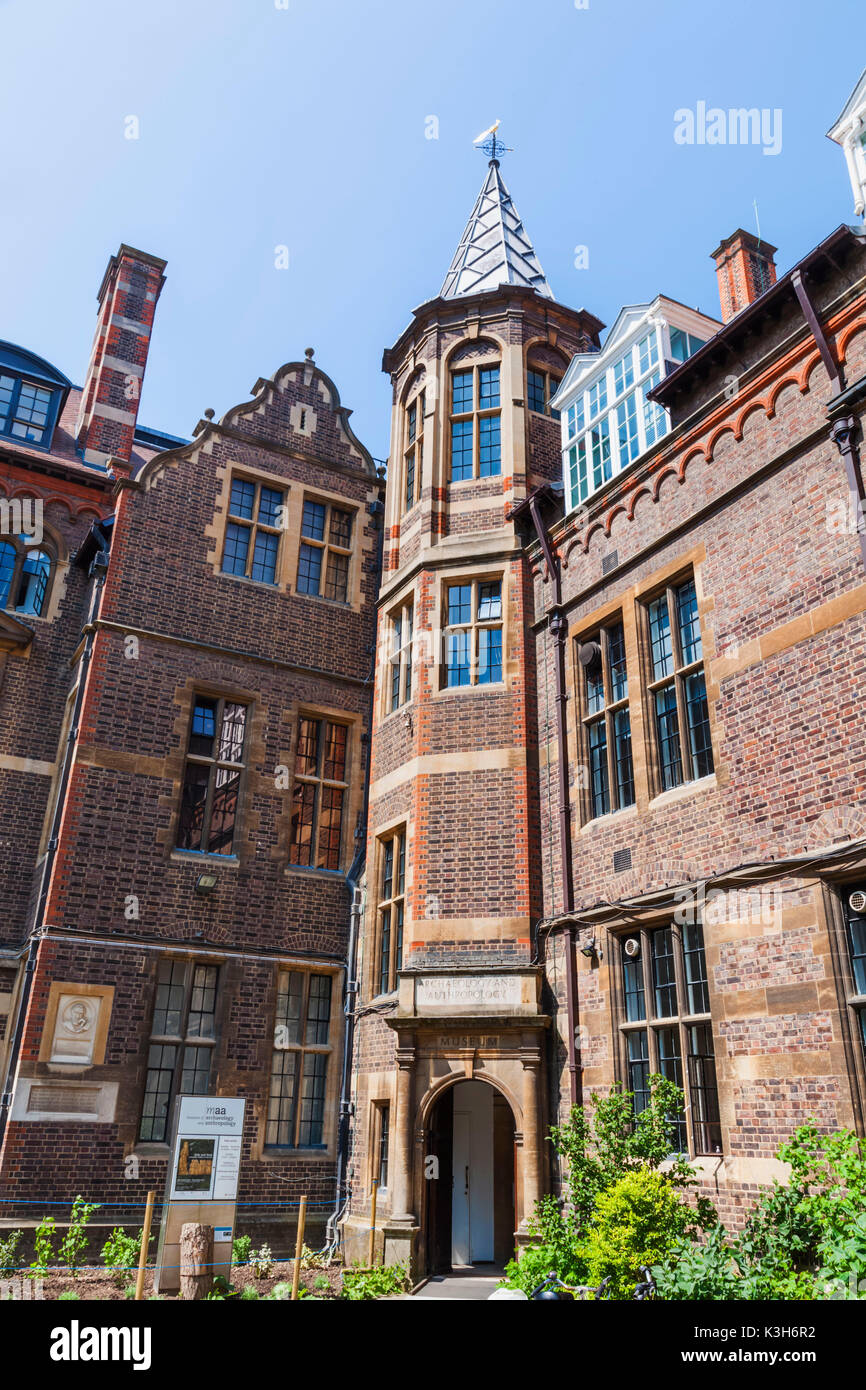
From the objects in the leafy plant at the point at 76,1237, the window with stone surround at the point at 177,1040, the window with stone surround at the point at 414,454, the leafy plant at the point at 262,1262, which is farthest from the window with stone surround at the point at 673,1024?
the window with stone surround at the point at 414,454

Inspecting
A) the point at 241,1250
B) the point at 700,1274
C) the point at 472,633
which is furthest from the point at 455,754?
the point at 700,1274

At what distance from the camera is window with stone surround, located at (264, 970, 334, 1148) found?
1515cm

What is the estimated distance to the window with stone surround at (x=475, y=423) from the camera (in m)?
16.8

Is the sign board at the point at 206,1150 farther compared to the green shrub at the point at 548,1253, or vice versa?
the sign board at the point at 206,1150

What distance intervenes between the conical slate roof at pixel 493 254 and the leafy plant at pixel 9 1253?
16.5m

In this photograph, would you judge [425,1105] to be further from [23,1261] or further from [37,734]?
[37,734]

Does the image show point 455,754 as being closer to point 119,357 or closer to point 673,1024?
point 673,1024

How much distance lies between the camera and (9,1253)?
1230cm

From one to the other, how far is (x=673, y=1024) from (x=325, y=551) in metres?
11.5

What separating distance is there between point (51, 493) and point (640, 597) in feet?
39.6

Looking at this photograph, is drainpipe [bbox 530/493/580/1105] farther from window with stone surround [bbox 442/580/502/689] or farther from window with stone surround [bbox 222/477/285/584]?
window with stone surround [bbox 222/477/285/584]

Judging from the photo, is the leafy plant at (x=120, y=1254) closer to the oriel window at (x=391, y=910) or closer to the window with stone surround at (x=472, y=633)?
the oriel window at (x=391, y=910)
